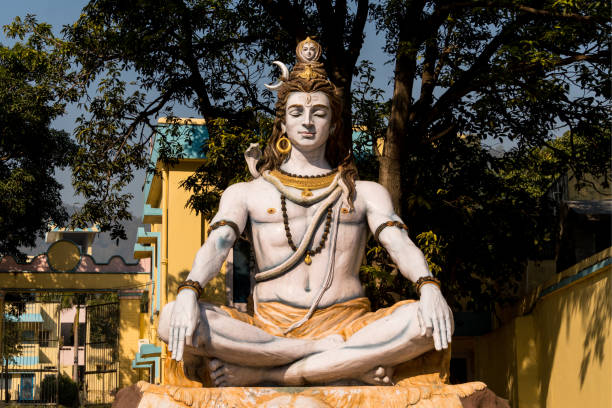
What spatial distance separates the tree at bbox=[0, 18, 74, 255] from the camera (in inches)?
401

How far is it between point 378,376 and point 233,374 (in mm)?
794

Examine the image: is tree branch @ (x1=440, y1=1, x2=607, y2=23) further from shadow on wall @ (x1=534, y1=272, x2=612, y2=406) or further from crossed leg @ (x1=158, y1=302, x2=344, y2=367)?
crossed leg @ (x1=158, y1=302, x2=344, y2=367)

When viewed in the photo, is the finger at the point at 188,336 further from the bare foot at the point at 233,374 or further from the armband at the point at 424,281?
the armband at the point at 424,281

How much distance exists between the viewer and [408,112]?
29.3 feet

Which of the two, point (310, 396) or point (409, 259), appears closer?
point (310, 396)

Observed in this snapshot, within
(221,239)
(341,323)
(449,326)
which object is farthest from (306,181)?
(449,326)

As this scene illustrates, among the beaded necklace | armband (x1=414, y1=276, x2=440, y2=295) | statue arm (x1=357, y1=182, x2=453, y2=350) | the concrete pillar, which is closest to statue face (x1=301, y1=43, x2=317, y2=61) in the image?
statue arm (x1=357, y1=182, x2=453, y2=350)

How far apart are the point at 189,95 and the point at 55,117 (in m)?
1.56

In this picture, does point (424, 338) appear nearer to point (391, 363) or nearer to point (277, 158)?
point (391, 363)

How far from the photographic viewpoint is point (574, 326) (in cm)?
912

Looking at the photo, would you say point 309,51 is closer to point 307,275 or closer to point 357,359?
point 307,275

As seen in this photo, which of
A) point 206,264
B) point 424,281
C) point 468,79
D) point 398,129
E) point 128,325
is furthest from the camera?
point 128,325

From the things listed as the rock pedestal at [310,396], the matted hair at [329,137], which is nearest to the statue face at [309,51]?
the matted hair at [329,137]

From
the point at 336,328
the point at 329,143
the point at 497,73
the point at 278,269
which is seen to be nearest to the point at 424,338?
the point at 336,328
